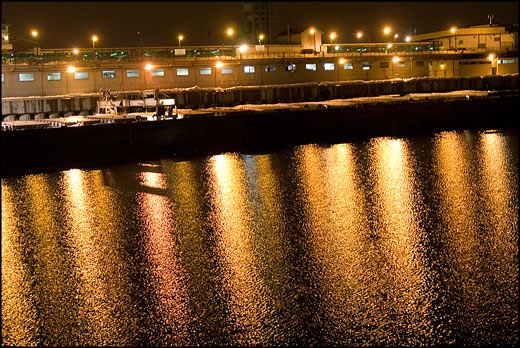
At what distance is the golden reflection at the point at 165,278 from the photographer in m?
8.40

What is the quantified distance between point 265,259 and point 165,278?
77.3 inches

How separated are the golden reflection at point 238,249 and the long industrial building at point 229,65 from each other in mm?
21212

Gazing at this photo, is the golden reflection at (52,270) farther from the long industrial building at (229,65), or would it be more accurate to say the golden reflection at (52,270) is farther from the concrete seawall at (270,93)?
the long industrial building at (229,65)

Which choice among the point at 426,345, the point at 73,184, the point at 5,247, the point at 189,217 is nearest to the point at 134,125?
the point at 73,184

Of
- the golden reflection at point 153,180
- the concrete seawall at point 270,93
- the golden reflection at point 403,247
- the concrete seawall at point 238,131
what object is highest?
the concrete seawall at point 270,93

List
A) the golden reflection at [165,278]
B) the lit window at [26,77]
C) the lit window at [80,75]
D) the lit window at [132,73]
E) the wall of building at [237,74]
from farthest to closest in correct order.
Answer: the lit window at [132,73] → the lit window at [80,75] → the wall of building at [237,74] → the lit window at [26,77] → the golden reflection at [165,278]

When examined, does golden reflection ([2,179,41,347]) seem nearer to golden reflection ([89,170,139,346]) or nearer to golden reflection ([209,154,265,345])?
golden reflection ([89,170,139,346])

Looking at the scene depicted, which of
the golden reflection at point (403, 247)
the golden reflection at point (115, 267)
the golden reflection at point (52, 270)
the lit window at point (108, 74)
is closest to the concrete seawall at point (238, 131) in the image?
the golden reflection at point (52, 270)

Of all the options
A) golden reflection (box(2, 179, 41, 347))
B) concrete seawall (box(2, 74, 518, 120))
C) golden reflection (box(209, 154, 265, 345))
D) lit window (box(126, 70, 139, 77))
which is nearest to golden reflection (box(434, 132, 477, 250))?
golden reflection (box(209, 154, 265, 345))

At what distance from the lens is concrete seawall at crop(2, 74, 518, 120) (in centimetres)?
3547

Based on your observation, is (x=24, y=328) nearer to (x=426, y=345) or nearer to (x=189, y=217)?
(x=426, y=345)

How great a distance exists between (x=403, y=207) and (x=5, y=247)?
936cm

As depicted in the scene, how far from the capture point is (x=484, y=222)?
45.7 ft

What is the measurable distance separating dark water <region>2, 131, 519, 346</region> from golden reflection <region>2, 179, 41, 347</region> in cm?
3
